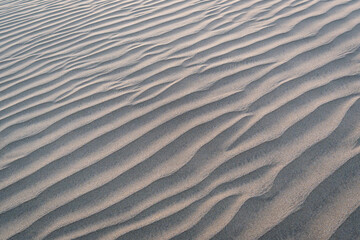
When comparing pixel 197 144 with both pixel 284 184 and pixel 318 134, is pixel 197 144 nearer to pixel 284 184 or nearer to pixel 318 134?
pixel 284 184

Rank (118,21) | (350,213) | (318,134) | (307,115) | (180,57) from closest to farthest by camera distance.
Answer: (350,213) → (318,134) → (307,115) → (180,57) → (118,21)

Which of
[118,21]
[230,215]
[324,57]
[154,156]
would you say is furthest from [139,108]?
[118,21]

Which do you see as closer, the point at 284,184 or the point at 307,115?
the point at 284,184

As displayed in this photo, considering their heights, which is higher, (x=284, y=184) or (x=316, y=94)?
(x=316, y=94)

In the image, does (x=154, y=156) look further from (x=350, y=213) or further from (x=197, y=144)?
(x=350, y=213)

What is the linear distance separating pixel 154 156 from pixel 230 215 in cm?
58

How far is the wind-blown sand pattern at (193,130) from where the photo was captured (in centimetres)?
164

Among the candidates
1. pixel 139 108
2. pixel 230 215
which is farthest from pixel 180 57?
pixel 230 215

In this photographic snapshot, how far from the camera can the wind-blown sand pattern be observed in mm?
1641

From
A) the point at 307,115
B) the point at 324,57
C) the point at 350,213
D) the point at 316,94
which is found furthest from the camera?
the point at 324,57

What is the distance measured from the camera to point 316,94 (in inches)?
84.3

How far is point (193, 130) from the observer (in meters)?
2.07

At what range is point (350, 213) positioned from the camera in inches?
59.6

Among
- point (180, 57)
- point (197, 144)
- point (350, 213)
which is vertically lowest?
point (350, 213)
